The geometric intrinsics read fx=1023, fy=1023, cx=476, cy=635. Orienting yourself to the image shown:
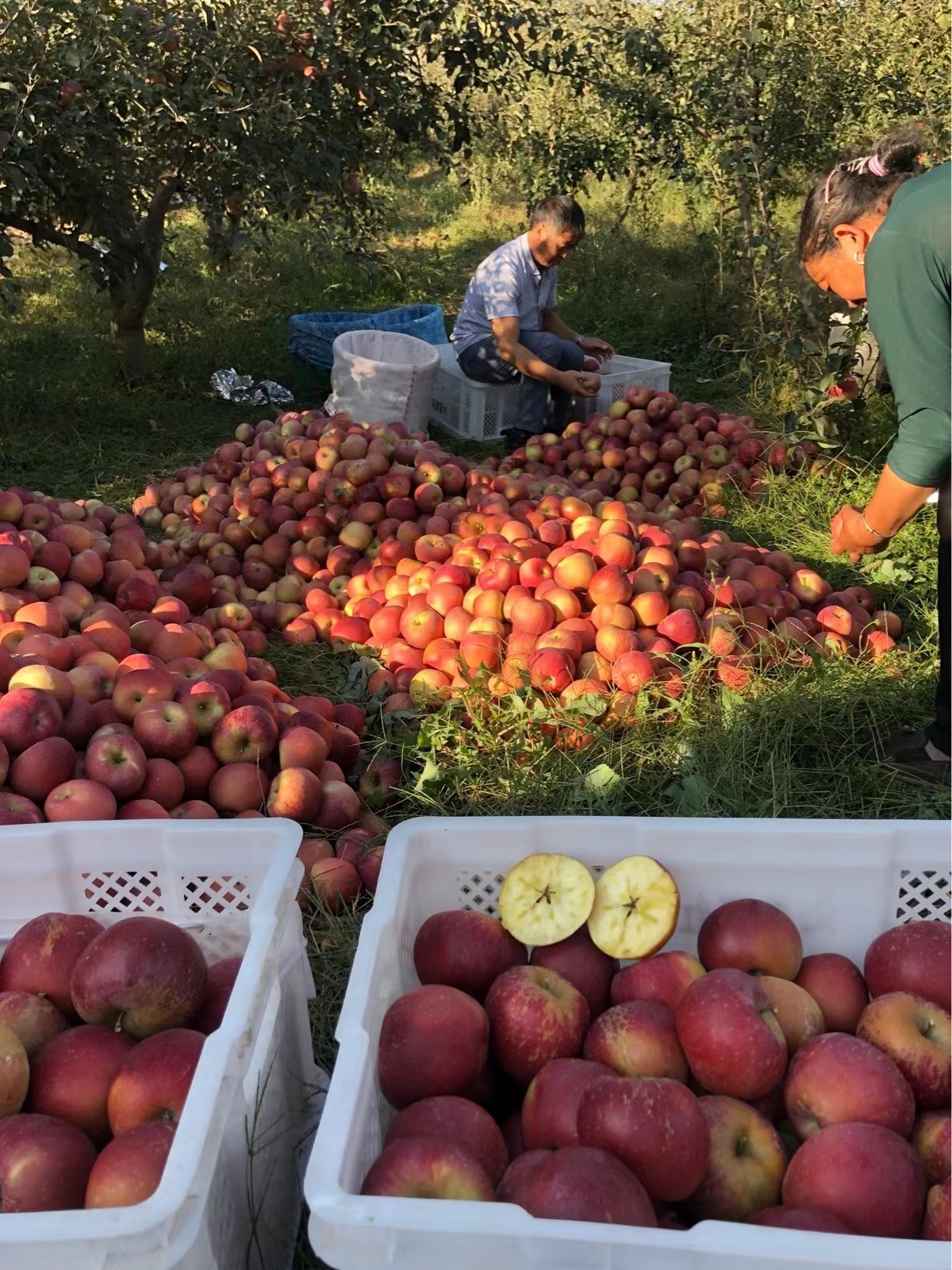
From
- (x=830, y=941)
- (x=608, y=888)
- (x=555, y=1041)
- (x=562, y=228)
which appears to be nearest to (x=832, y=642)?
(x=830, y=941)

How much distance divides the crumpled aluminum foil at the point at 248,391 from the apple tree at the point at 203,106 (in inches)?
29.3

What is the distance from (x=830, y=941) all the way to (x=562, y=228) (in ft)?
16.6

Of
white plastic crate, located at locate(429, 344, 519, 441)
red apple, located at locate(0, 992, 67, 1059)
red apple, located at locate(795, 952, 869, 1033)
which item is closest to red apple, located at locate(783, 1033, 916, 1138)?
red apple, located at locate(795, 952, 869, 1033)

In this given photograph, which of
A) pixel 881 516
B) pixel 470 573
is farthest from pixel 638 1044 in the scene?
pixel 470 573

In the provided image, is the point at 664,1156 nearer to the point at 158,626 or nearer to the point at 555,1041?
the point at 555,1041

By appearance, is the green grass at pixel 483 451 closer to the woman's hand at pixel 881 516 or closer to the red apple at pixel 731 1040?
the woman's hand at pixel 881 516

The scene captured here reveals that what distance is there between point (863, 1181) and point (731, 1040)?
210 mm

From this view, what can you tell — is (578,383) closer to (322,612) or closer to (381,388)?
(381,388)

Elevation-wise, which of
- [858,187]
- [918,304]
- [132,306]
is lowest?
[132,306]

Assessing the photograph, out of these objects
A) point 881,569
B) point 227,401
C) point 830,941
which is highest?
point 830,941

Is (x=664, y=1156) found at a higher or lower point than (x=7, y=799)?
higher

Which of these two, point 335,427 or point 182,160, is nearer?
point 335,427

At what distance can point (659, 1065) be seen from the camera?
1.34 m

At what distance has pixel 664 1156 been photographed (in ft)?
3.74
